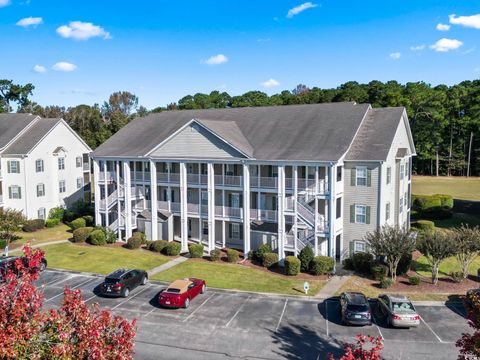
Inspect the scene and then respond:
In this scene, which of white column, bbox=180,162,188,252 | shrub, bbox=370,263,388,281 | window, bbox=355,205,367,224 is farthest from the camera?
white column, bbox=180,162,188,252

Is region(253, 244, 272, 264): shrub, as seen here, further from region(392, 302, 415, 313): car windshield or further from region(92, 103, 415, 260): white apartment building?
region(392, 302, 415, 313): car windshield

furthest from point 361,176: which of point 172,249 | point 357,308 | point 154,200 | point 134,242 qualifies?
point 134,242

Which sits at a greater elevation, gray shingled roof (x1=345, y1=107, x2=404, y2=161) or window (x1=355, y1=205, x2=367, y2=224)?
gray shingled roof (x1=345, y1=107, x2=404, y2=161)

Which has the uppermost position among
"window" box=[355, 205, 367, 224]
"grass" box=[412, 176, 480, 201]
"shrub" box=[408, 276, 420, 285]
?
"window" box=[355, 205, 367, 224]

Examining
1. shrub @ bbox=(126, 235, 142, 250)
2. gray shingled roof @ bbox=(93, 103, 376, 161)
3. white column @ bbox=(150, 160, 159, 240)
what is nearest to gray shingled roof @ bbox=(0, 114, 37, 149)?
gray shingled roof @ bbox=(93, 103, 376, 161)

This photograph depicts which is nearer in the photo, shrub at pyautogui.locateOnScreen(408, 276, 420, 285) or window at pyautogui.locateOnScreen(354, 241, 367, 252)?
shrub at pyautogui.locateOnScreen(408, 276, 420, 285)

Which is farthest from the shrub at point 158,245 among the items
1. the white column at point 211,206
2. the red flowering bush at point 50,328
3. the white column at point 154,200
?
the red flowering bush at point 50,328

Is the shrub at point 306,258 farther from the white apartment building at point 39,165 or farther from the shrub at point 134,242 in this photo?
the white apartment building at point 39,165
